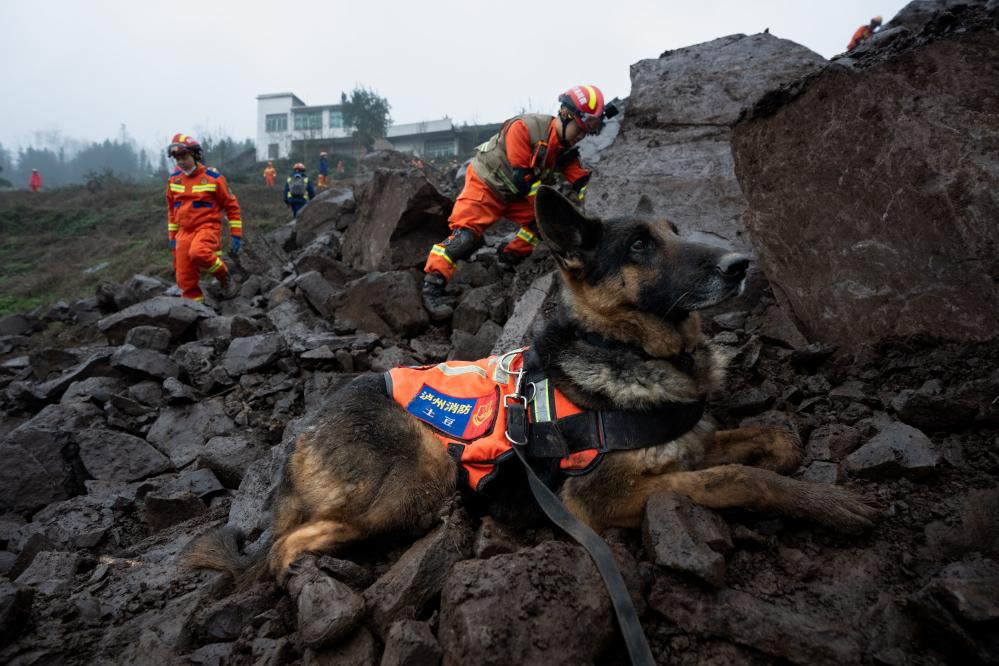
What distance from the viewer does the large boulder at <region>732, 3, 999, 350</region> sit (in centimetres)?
277

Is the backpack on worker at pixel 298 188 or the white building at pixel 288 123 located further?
the white building at pixel 288 123

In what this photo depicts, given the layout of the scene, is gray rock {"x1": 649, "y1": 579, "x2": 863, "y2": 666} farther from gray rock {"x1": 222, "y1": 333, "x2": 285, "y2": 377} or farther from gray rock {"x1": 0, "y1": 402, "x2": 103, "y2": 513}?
gray rock {"x1": 0, "y1": 402, "x2": 103, "y2": 513}

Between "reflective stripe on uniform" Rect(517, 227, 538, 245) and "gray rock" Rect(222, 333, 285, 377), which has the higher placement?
"reflective stripe on uniform" Rect(517, 227, 538, 245)

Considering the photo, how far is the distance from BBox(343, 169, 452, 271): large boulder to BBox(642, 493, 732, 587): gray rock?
20.3ft

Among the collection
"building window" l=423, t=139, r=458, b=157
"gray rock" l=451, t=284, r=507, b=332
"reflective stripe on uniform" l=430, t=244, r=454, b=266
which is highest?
"building window" l=423, t=139, r=458, b=157

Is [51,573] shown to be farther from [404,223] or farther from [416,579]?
[404,223]

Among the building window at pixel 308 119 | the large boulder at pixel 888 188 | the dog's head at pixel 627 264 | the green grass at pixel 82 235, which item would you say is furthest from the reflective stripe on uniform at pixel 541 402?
the building window at pixel 308 119

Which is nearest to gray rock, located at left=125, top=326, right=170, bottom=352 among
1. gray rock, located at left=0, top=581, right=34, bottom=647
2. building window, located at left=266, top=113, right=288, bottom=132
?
gray rock, located at left=0, top=581, right=34, bottom=647

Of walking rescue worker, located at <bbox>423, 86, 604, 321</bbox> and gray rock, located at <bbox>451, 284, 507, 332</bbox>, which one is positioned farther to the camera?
walking rescue worker, located at <bbox>423, 86, 604, 321</bbox>

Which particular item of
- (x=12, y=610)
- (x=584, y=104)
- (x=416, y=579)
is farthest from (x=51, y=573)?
(x=584, y=104)

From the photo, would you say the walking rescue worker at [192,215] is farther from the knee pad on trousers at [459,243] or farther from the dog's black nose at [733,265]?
the dog's black nose at [733,265]

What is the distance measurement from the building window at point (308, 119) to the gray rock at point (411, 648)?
60.5 metres

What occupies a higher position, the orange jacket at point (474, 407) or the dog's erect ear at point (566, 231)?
the dog's erect ear at point (566, 231)

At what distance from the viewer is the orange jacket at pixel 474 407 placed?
2.77 m
